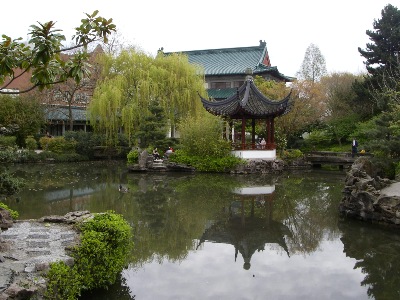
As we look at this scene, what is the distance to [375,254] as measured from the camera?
6914 millimetres

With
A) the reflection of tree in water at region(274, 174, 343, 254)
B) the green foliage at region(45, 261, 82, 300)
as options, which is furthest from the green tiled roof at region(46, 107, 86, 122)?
the green foliage at region(45, 261, 82, 300)

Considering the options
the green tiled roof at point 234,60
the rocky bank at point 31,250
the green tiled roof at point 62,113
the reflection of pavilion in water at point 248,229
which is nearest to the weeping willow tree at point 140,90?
the green tiled roof at point 62,113

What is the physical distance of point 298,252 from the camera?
23.1 ft

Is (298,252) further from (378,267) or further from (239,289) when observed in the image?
(239,289)

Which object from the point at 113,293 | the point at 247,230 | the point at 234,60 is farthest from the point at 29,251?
the point at 234,60

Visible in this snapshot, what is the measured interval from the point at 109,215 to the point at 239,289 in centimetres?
196

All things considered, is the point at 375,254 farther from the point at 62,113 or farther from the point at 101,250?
the point at 62,113

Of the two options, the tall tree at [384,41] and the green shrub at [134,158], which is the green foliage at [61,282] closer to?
the green shrub at [134,158]

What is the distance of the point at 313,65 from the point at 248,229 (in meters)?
28.3

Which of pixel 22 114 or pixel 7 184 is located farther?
pixel 22 114

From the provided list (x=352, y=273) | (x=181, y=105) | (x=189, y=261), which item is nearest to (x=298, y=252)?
(x=352, y=273)

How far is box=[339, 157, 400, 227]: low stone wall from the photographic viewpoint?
27.8 feet

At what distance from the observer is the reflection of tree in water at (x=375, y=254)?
18.1 ft

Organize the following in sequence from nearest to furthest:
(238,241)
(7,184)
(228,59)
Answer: (238,241) → (7,184) → (228,59)
